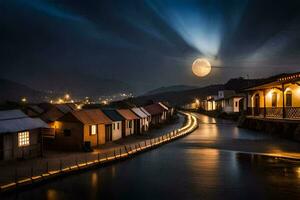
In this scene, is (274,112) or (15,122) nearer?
(15,122)

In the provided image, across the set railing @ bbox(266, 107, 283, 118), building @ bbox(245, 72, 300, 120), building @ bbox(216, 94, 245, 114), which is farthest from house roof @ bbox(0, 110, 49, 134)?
building @ bbox(216, 94, 245, 114)

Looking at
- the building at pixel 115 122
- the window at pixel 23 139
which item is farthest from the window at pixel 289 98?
the window at pixel 23 139

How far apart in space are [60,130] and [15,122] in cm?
711

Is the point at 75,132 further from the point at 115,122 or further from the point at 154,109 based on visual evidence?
the point at 154,109

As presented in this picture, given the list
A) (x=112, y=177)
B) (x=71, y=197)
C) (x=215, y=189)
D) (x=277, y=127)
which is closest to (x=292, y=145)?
(x=277, y=127)

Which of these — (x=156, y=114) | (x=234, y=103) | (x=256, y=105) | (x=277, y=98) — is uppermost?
(x=277, y=98)

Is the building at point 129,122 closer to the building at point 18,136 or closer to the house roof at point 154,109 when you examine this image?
the building at point 18,136

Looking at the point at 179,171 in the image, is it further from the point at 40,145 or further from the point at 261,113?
the point at 261,113

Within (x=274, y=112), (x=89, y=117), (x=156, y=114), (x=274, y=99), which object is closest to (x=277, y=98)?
(x=274, y=99)

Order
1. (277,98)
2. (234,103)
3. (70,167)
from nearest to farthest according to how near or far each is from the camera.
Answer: (70,167), (277,98), (234,103)

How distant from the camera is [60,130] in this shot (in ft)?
112

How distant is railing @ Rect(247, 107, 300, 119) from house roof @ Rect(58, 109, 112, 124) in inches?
879

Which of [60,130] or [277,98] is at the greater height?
[277,98]

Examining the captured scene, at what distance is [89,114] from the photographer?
1439 inches
